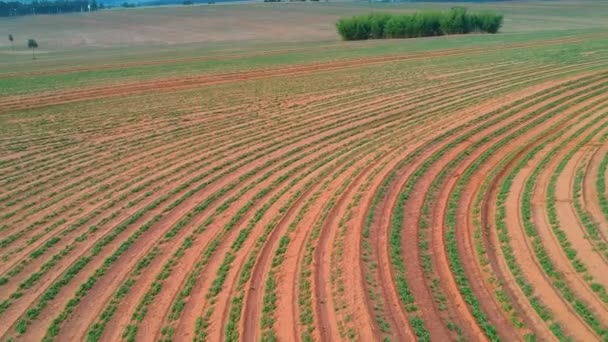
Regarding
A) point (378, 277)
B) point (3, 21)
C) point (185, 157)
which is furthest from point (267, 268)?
point (3, 21)

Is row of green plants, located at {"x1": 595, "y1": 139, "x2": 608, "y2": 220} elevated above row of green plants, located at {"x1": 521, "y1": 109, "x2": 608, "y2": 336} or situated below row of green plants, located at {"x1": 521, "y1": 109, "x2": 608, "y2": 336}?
above

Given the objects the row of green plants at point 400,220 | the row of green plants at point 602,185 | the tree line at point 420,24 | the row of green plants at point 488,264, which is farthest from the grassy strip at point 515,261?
the tree line at point 420,24

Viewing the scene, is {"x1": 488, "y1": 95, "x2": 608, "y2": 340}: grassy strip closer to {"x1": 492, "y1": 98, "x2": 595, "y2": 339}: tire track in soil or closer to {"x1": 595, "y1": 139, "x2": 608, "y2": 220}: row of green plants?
{"x1": 492, "y1": 98, "x2": 595, "y2": 339}: tire track in soil

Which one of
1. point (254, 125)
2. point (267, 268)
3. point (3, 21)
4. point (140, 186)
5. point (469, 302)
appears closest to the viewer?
point (469, 302)

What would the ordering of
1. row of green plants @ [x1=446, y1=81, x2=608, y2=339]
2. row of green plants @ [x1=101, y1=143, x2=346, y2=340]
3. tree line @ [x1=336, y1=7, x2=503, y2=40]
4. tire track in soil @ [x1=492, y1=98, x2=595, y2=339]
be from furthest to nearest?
tree line @ [x1=336, y1=7, x2=503, y2=40] < row of green plants @ [x1=446, y1=81, x2=608, y2=339] < row of green plants @ [x1=101, y1=143, x2=346, y2=340] < tire track in soil @ [x1=492, y1=98, x2=595, y2=339]

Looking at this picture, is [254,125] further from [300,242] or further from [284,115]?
[300,242]

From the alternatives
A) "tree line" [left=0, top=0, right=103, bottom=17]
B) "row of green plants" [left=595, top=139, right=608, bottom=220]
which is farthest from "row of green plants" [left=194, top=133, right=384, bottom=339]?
"tree line" [left=0, top=0, right=103, bottom=17]

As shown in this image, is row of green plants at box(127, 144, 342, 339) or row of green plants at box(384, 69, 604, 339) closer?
row of green plants at box(384, 69, 604, 339)

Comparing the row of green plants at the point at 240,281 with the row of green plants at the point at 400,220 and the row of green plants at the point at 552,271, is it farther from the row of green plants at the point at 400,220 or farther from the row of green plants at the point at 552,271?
the row of green plants at the point at 552,271
